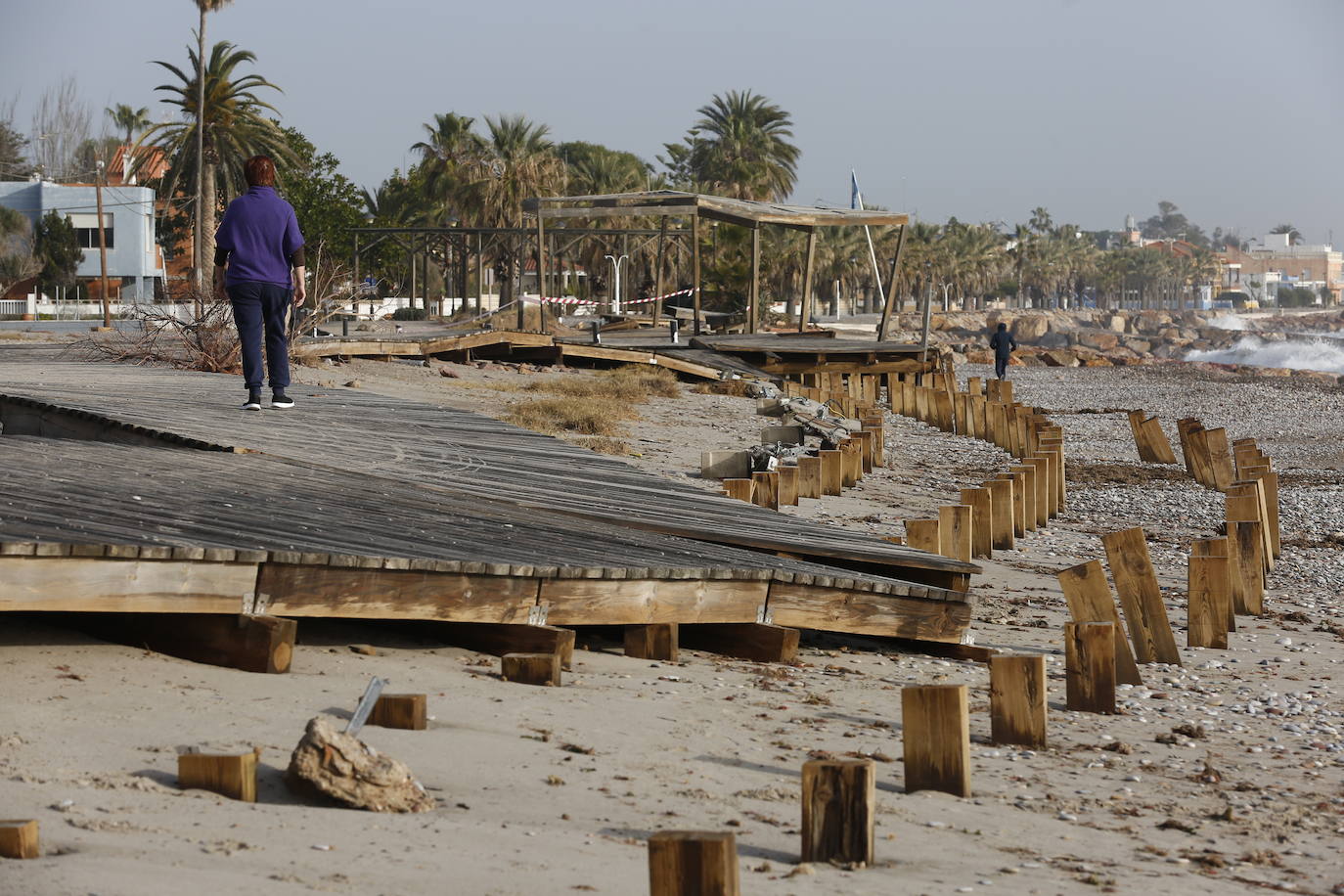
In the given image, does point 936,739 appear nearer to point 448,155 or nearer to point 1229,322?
point 448,155

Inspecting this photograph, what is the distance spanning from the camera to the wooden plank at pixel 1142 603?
8.86m

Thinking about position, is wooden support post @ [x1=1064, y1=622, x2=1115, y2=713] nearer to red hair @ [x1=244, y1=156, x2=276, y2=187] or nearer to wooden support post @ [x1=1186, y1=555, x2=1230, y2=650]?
wooden support post @ [x1=1186, y1=555, x2=1230, y2=650]

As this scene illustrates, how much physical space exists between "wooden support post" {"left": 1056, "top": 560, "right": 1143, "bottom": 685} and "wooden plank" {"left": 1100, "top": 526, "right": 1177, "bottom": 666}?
0.57 m

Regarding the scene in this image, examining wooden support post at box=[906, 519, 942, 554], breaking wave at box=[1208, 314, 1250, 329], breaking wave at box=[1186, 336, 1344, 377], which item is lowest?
breaking wave at box=[1186, 336, 1344, 377]

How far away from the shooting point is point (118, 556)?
540 centimetres

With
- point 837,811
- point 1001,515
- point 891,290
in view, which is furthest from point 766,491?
point 891,290

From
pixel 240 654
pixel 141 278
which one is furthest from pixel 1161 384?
pixel 240 654

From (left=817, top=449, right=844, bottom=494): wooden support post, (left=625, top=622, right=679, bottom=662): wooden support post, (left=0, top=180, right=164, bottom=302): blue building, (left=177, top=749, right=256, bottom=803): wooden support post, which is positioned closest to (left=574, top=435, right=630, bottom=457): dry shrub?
(left=817, top=449, right=844, bottom=494): wooden support post

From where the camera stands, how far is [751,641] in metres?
7.43

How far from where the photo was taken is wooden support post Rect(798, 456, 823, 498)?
1439cm

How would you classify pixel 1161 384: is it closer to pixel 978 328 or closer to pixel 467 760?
pixel 467 760

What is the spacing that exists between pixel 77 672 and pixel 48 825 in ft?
5.20

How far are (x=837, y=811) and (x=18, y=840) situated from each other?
2.16 meters

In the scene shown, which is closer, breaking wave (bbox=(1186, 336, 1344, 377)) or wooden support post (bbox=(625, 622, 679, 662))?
wooden support post (bbox=(625, 622, 679, 662))
